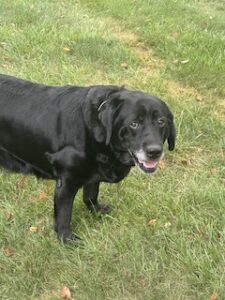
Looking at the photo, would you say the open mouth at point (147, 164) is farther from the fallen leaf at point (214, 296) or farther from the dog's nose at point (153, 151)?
the fallen leaf at point (214, 296)

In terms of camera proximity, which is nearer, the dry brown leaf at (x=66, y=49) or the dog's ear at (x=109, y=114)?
the dog's ear at (x=109, y=114)

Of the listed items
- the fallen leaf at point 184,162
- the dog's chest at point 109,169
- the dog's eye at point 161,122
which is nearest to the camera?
the dog's eye at point 161,122

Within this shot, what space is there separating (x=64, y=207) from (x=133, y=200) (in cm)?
61

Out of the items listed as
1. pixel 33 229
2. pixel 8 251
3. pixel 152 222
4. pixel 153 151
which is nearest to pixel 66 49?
pixel 33 229

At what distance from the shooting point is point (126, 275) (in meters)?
3.25

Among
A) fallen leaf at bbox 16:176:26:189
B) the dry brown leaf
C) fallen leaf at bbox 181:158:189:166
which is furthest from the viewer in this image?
the dry brown leaf

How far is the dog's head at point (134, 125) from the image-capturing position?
3.02 m

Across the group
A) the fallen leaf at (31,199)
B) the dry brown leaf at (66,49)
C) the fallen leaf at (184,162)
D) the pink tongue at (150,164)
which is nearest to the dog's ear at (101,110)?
the pink tongue at (150,164)

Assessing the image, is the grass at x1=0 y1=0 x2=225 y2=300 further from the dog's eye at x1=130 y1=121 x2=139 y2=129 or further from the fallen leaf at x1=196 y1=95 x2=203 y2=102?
the dog's eye at x1=130 y1=121 x2=139 y2=129

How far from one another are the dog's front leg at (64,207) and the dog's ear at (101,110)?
1.31ft

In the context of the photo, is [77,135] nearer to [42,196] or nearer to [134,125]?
[134,125]

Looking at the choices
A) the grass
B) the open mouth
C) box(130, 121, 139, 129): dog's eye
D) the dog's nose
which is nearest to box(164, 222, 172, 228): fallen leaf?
the grass

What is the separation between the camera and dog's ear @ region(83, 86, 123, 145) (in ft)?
10.2

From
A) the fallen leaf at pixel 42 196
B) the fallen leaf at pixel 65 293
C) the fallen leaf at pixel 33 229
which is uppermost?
the fallen leaf at pixel 65 293
